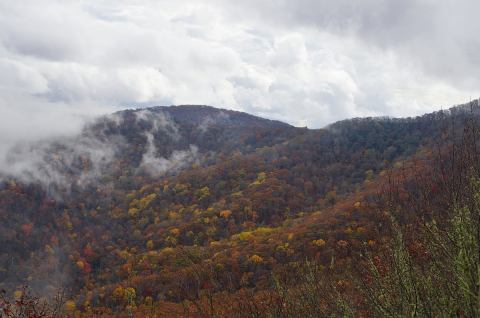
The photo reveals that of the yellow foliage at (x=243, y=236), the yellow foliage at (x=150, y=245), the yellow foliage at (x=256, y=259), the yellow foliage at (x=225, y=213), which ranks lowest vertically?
the yellow foliage at (x=150, y=245)

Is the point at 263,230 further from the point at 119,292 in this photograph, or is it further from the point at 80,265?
the point at 80,265

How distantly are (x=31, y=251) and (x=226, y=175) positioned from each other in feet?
254

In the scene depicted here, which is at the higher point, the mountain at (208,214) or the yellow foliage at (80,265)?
the mountain at (208,214)

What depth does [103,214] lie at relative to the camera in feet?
593

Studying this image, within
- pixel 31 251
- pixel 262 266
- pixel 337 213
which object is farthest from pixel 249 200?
pixel 31 251

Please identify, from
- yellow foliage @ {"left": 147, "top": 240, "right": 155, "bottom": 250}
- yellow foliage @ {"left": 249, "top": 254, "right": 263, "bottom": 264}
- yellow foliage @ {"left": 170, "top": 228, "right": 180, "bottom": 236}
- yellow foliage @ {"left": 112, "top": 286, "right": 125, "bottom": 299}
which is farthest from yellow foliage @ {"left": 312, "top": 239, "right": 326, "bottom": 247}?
yellow foliage @ {"left": 147, "top": 240, "right": 155, "bottom": 250}

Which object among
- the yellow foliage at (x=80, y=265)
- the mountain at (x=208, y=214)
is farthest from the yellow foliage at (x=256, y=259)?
the yellow foliage at (x=80, y=265)

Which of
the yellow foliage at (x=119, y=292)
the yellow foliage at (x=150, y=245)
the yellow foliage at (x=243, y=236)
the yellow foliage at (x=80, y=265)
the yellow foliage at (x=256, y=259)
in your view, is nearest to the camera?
the yellow foliage at (x=256, y=259)

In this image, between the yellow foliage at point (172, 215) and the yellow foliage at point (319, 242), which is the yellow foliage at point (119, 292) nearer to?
the yellow foliage at point (319, 242)

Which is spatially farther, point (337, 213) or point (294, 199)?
point (294, 199)

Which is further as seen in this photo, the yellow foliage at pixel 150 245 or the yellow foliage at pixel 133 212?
the yellow foliage at pixel 133 212

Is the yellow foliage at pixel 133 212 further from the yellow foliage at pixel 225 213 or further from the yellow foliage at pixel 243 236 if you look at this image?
the yellow foliage at pixel 243 236

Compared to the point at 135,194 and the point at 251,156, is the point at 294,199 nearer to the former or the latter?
the point at 251,156

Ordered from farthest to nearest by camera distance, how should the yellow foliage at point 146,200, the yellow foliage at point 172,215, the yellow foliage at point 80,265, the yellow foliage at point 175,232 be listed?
1. the yellow foliage at point 146,200
2. the yellow foliage at point 172,215
3. the yellow foliage at point 175,232
4. the yellow foliage at point 80,265
